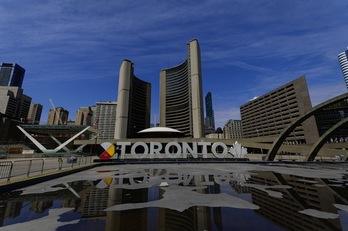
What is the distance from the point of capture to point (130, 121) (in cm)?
15400

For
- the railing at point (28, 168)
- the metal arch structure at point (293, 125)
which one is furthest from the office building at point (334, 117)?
the railing at point (28, 168)

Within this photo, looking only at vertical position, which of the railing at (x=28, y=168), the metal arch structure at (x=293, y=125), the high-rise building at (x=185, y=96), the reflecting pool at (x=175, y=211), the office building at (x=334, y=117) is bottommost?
the reflecting pool at (x=175, y=211)

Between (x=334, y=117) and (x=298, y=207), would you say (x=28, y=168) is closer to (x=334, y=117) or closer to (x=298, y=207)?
(x=298, y=207)

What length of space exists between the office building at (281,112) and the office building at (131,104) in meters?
104

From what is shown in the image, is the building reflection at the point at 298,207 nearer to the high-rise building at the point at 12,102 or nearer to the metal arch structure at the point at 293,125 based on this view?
the metal arch structure at the point at 293,125

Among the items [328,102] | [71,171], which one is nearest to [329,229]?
[71,171]

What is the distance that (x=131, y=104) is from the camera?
156625 mm

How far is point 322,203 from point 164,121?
162 meters

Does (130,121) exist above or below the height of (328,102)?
above

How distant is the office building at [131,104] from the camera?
420 ft

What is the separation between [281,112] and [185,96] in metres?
78.1

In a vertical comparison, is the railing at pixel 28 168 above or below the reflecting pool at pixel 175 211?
above

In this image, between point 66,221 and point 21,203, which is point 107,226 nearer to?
point 66,221

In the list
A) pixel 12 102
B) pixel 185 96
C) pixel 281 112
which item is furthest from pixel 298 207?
pixel 12 102
